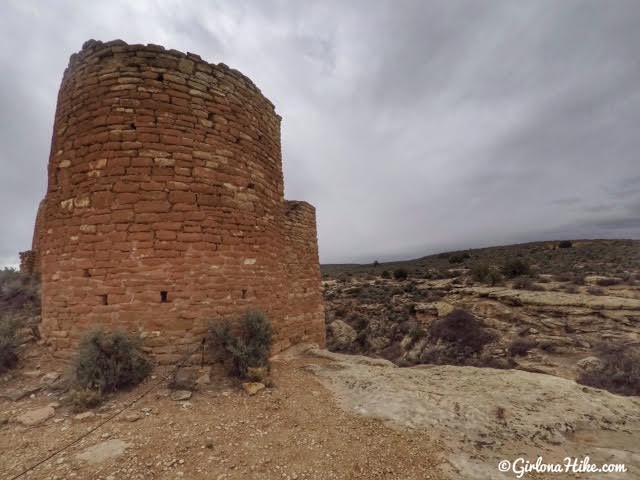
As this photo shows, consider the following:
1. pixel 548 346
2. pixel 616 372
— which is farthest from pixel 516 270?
pixel 616 372

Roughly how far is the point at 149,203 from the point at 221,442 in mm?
3380

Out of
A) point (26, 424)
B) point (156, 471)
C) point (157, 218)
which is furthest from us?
point (157, 218)

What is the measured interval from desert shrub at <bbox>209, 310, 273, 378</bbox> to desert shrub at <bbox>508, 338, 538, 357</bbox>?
9.30m

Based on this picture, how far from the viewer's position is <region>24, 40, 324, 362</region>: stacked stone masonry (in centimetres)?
455

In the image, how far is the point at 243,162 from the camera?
5.64 metres

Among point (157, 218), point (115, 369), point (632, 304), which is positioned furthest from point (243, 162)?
point (632, 304)

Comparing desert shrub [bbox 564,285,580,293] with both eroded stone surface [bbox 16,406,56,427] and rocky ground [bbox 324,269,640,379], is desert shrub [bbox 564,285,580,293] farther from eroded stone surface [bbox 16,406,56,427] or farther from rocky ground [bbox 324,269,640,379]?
eroded stone surface [bbox 16,406,56,427]

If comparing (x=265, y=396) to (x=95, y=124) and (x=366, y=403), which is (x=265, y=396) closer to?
(x=366, y=403)

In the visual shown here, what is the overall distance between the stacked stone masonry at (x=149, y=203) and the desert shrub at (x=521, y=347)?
937 centimetres

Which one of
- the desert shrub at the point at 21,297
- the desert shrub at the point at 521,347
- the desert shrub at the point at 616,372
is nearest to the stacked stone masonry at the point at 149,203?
the desert shrub at the point at 21,297

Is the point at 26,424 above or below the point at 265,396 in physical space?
above

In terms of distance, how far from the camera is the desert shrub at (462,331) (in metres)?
11.7

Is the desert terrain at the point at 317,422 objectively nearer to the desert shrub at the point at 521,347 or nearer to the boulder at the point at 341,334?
the desert shrub at the point at 521,347

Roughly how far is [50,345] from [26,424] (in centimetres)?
187
